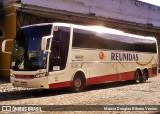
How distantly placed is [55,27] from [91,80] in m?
3.59

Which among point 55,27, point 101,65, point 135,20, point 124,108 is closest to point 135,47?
point 101,65

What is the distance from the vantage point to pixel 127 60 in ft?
63.3

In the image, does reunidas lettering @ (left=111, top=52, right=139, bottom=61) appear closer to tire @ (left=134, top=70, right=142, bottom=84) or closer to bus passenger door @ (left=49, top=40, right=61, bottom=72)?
tire @ (left=134, top=70, right=142, bottom=84)

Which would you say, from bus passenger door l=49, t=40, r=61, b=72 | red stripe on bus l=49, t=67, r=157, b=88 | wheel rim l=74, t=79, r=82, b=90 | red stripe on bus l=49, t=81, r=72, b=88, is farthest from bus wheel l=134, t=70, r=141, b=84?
bus passenger door l=49, t=40, r=61, b=72

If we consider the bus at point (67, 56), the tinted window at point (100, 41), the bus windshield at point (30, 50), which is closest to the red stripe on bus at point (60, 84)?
the bus at point (67, 56)

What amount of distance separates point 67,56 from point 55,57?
76 cm

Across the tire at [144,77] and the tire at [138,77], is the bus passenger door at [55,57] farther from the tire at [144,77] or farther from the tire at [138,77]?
the tire at [144,77]

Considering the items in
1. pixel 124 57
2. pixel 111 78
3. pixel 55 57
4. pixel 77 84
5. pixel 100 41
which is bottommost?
pixel 77 84

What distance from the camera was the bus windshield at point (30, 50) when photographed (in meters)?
13.3

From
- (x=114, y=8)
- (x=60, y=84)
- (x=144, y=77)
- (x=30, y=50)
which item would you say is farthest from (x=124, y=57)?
(x=114, y=8)

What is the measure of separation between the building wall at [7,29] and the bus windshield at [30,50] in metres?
8.19

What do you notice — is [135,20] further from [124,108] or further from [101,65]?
[124,108]

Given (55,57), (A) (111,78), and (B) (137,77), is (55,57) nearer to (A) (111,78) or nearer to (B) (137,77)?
(A) (111,78)

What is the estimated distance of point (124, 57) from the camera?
1897cm
